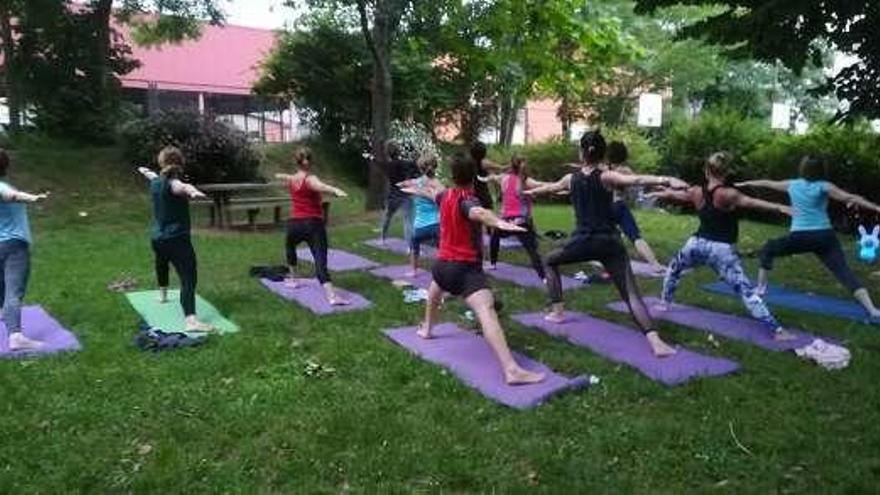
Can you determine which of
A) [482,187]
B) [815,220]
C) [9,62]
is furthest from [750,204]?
[9,62]

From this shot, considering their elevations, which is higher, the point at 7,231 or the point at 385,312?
the point at 7,231

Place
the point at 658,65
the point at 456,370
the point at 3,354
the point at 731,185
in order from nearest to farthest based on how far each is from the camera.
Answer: the point at 456,370, the point at 3,354, the point at 731,185, the point at 658,65

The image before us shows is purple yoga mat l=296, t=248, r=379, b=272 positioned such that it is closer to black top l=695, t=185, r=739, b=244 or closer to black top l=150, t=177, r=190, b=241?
black top l=150, t=177, r=190, b=241

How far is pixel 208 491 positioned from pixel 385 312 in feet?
13.1

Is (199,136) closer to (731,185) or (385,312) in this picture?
(385,312)

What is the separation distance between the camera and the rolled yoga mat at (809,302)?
8266mm

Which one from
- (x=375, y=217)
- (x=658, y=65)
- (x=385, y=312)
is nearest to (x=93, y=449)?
(x=385, y=312)

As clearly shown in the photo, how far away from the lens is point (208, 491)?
4.39m

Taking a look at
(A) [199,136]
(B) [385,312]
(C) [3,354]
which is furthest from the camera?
(A) [199,136]

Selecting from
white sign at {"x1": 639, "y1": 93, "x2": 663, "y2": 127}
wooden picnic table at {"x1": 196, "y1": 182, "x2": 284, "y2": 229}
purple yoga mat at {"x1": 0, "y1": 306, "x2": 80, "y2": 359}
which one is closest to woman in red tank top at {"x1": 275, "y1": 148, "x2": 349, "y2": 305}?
purple yoga mat at {"x1": 0, "y1": 306, "x2": 80, "y2": 359}

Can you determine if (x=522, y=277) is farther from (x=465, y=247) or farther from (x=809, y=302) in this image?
(x=465, y=247)

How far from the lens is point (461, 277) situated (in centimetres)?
629

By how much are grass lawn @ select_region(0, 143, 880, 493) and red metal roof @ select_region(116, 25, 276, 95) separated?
29366 mm

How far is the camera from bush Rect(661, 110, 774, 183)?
62.2ft
